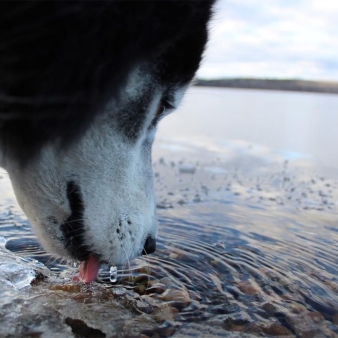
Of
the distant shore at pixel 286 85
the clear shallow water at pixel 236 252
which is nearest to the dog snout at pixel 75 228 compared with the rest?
the clear shallow water at pixel 236 252

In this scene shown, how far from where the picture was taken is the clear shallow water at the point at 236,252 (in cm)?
150

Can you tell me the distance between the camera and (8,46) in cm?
118

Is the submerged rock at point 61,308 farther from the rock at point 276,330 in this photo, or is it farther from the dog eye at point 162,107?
the dog eye at point 162,107

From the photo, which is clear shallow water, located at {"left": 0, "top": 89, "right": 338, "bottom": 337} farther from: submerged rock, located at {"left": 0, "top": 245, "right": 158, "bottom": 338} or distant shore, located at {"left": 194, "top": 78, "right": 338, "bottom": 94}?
distant shore, located at {"left": 194, "top": 78, "right": 338, "bottom": 94}

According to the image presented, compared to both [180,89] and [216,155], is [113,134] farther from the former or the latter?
[216,155]

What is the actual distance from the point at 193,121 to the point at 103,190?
17.1 feet

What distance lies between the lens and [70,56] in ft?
3.93

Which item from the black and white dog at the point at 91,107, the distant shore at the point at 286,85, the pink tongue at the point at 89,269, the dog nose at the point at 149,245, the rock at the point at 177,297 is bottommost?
the rock at the point at 177,297

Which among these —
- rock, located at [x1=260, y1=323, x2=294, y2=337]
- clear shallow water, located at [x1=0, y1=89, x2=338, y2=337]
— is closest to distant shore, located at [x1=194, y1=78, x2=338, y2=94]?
clear shallow water, located at [x1=0, y1=89, x2=338, y2=337]

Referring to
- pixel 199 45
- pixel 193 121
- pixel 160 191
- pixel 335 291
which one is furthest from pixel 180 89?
pixel 193 121

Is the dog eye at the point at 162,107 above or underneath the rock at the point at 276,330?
above

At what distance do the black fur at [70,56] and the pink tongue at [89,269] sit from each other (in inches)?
15.9

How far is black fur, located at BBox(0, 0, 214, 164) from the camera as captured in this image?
1.16 meters

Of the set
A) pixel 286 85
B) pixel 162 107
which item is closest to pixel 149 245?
pixel 162 107
